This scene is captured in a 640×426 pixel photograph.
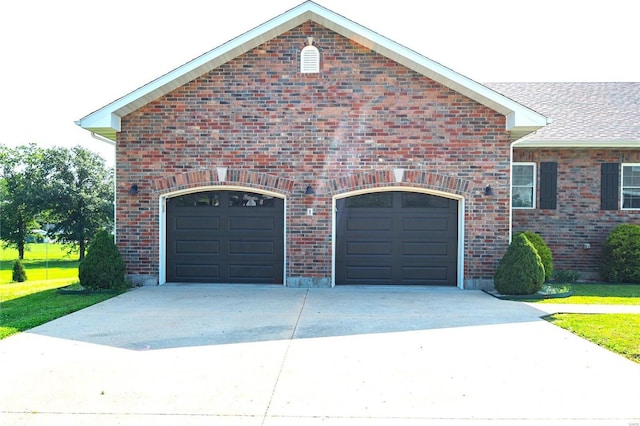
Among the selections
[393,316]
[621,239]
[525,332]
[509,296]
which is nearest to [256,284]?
[393,316]

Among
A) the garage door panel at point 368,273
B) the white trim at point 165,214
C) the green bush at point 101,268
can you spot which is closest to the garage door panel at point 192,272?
the white trim at point 165,214

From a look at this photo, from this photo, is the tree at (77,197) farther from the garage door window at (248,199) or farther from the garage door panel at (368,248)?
the garage door panel at (368,248)

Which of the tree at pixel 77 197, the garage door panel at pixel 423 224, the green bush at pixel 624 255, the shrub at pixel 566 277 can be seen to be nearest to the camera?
the garage door panel at pixel 423 224

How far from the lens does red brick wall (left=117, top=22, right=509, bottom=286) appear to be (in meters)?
11.8

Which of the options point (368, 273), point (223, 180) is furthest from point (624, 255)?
point (223, 180)

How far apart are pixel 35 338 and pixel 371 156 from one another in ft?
24.8

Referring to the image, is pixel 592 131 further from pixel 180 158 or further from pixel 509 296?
pixel 180 158

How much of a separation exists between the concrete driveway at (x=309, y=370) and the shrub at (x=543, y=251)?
420 centimetres

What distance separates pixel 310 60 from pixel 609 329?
807cm

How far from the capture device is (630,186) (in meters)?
14.1

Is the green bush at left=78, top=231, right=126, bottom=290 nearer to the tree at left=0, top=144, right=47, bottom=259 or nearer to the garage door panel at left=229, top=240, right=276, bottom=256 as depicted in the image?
the garage door panel at left=229, top=240, right=276, bottom=256

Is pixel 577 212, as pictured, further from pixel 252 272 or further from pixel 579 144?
pixel 252 272

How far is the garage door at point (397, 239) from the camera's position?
1211 cm

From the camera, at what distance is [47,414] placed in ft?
14.8
